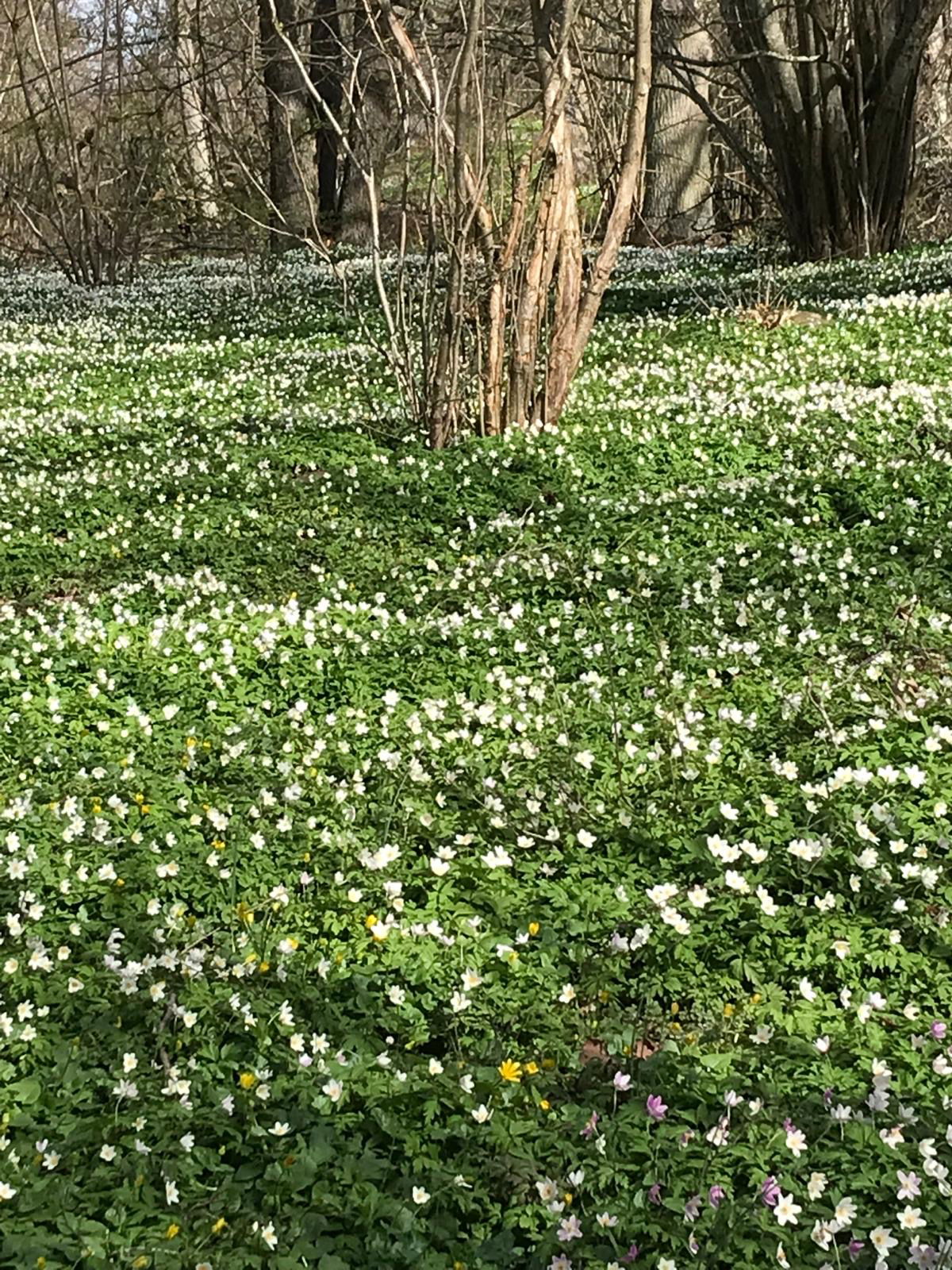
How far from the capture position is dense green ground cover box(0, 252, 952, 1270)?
9.05ft

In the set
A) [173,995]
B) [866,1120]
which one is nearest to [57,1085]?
[173,995]

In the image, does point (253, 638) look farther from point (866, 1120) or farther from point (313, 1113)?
point (866, 1120)

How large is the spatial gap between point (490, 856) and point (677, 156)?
22670 millimetres

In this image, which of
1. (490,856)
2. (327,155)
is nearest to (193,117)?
(327,155)

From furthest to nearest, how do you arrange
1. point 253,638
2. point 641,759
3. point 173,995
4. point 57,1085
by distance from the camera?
point 253,638
point 641,759
point 173,995
point 57,1085

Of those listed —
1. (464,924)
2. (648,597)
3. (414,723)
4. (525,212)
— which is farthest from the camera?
(525,212)

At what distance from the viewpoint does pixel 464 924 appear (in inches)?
147

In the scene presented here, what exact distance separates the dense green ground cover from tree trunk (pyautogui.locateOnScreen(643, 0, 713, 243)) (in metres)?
17.0

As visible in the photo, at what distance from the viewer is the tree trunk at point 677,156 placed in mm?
23234

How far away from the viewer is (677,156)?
23.6 m

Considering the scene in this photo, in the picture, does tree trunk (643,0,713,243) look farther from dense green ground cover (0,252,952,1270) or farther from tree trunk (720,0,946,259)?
dense green ground cover (0,252,952,1270)

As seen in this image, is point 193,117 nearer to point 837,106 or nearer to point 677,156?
point 677,156

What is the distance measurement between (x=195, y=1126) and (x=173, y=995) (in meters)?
0.53

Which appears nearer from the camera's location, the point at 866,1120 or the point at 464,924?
the point at 866,1120
